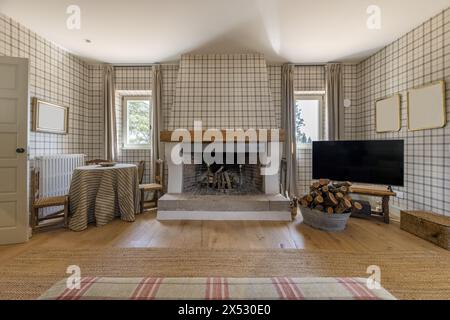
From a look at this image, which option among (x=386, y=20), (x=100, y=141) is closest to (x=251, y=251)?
(x=386, y=20)

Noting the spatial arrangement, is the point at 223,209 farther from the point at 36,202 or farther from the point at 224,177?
the point at 36,202

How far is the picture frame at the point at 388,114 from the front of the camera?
3157 millimetres

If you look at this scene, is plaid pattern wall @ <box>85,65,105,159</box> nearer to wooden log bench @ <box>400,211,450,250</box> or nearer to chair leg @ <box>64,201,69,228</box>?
chair leg @ <box>64,201,69,228</box>

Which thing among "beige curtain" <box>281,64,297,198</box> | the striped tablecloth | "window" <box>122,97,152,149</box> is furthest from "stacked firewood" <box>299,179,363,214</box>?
"window" <box>122,97,152,149</box>

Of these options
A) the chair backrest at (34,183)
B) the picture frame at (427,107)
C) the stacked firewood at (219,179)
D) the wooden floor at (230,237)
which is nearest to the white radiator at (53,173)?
the chair backrest at (34,183)

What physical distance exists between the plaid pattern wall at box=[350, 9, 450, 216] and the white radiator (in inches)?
198

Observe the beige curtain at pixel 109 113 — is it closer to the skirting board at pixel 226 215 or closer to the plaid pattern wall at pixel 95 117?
the plaid pattern wall at pixel 95 117

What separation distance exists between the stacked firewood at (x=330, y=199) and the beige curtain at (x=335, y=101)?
61.3 inches

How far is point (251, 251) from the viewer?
6.72 ft

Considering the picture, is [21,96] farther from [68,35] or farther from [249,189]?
[249,189]

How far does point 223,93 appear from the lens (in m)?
3.64

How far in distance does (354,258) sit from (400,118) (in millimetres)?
2386


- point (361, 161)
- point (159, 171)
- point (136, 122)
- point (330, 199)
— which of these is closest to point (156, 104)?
point (136, 122)

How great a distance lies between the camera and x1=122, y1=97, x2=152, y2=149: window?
4219mm
